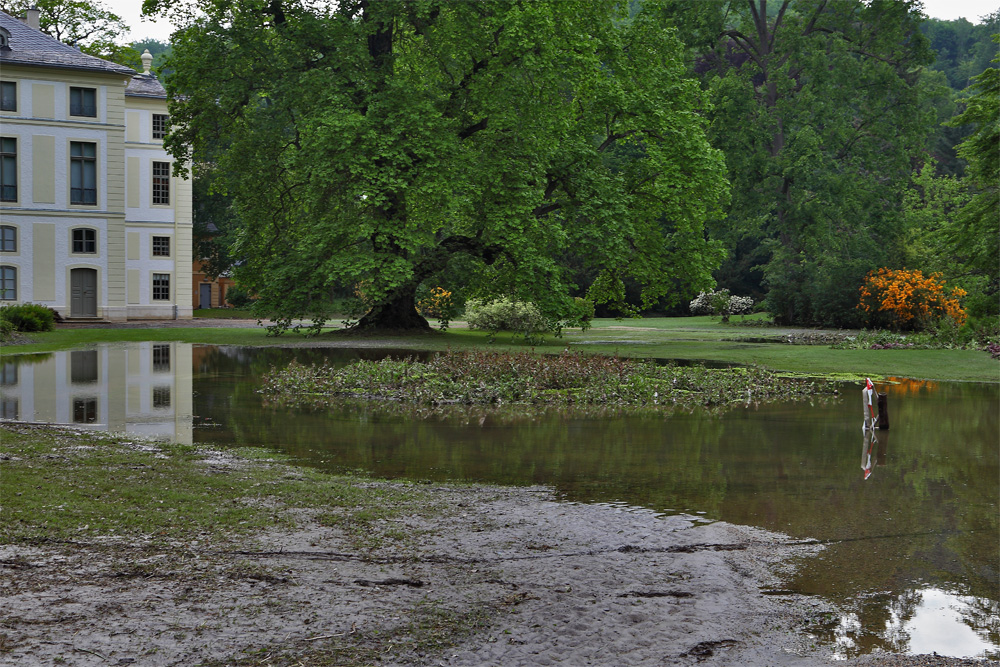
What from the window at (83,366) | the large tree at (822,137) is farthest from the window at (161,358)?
the large tree at (822,137)

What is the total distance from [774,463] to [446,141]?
19.8 meters

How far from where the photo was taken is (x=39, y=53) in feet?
152

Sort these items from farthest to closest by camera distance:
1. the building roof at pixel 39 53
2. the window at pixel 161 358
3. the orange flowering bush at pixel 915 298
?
the building roof at pixel 39 53 → the orange flowering bush at pixel 915 298 → the window at pixel 161 358

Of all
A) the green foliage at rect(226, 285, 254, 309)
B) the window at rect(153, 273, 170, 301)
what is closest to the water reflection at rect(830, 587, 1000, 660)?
the window at rect(153, 273, 170, 301)

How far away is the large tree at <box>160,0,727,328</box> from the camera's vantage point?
2764cm

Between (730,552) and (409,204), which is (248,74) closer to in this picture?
(409,204)

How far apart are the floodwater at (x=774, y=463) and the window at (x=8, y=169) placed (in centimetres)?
3430

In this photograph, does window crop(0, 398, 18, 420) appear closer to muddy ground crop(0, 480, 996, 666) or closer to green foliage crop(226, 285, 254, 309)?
muddy ground crop(0, 480, 996, 666)

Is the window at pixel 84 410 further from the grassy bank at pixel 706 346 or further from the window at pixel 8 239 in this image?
the window at pixel 8 239

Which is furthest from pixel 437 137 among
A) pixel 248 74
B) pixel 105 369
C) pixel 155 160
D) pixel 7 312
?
pixel 155 160

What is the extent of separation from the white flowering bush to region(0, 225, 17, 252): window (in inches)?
1379

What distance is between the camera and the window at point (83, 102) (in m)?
47.5

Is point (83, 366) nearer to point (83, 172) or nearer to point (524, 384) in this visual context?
point (524, 384)

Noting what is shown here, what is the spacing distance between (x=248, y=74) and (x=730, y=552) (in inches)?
1086
